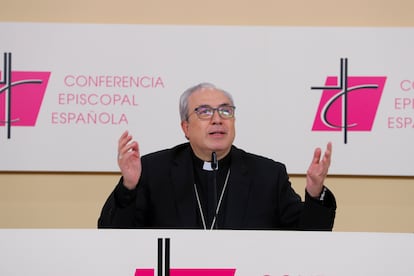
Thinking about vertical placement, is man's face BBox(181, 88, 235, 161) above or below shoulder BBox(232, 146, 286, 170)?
above

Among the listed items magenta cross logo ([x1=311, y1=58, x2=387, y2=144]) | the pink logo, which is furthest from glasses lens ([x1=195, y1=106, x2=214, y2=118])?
the pink logo

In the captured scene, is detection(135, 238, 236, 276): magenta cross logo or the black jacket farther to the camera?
the black jacket

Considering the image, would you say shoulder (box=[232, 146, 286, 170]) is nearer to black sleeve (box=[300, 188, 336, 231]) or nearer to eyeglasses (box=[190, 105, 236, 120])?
eyeglasses (box=[190, 105, 236, 120])

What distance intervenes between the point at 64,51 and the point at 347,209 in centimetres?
207

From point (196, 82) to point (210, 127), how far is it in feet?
4.10

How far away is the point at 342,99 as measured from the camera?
407 cm

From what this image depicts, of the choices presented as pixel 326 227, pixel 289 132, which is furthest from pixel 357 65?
pixel 326 227

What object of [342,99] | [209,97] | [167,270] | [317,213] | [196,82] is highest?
[196,82]

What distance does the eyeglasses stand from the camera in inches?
113

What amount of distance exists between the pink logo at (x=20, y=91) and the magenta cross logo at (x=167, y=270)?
7.95ft

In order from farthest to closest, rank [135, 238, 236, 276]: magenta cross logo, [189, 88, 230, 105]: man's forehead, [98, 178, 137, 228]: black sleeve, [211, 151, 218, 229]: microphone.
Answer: [189, 88, 230, 105]: man's forehead < [98, 178, 137, 228]: black sleeve < [211, 151, 218, 229]: microphone < [135, 238, 236, 276]: magenta cross logo

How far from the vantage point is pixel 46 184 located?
414 cm

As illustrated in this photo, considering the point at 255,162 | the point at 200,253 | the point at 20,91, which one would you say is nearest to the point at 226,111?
the point at 255,162

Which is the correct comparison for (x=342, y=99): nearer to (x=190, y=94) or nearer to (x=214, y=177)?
(x=190, y=94)
